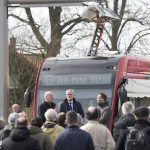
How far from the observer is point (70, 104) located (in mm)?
15312

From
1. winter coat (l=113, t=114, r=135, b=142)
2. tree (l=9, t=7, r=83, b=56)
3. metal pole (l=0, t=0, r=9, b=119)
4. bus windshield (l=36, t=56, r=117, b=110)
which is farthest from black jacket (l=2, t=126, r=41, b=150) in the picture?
tree (l=9, t=7, r=83, b=56)

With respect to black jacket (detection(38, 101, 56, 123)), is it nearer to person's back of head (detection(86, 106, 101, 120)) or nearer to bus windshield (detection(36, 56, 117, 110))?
bus windshield (detection(36, 56, 117, 110))

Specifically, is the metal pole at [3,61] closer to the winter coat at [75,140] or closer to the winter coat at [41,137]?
the winter coat at [41,137]

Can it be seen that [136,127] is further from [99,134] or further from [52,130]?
[52,130]

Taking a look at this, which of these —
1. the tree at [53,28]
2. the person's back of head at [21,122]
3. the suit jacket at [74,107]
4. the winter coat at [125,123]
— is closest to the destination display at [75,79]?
the suit jacket at [74,107]

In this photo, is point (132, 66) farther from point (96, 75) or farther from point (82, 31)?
point (82, 31)

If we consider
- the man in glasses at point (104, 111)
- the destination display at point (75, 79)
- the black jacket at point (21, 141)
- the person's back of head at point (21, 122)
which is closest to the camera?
the black jacket at point (21, 141)

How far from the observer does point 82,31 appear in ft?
110

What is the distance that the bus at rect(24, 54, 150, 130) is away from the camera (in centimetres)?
1623

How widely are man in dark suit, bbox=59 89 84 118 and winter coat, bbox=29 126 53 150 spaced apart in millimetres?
4858

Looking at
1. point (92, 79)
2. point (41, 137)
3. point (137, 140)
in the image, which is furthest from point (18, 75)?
point (137, 140)

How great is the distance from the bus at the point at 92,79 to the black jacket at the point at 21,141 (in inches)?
239

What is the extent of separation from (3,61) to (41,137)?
198 inches

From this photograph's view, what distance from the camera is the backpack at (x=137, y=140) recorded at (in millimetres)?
9430
